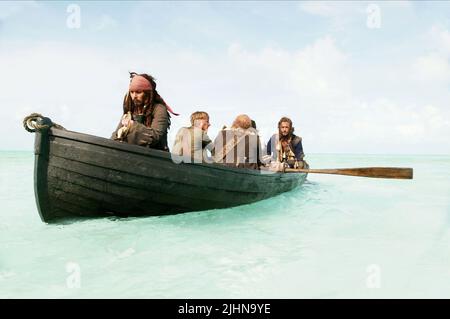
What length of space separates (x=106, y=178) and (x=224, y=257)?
157 cm

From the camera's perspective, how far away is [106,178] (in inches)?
156

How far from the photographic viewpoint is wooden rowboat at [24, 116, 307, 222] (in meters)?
3.86

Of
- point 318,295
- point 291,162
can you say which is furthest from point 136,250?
point 291,162

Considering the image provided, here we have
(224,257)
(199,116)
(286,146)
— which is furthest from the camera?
(286,146)

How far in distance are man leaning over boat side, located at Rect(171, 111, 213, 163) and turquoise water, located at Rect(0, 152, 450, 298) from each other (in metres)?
0.85

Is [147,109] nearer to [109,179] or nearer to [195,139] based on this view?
[195,139]

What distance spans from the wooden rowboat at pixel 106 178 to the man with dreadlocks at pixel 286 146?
3460mm

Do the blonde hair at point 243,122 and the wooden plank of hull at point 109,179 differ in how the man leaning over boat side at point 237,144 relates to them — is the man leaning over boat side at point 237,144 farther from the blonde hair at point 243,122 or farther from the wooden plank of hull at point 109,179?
the wooden plank of hull at point 109,179

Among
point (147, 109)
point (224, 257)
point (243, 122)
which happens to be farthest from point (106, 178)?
point (243, 122)

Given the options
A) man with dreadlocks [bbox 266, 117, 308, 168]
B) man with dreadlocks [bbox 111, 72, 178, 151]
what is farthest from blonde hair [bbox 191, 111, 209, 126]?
man with dreadlocks [bbox 266, 117, 308, 168]
